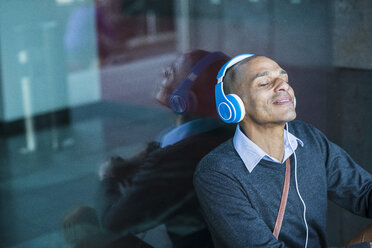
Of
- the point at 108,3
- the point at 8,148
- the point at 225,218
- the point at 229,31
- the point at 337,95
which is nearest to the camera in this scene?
the point at 225,218

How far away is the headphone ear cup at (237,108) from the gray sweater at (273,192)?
141 mm

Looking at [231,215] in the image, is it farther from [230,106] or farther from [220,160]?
[230,106]

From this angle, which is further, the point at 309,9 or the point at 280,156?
the point at 309,9

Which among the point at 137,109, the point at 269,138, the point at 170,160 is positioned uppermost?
the point at 269,138

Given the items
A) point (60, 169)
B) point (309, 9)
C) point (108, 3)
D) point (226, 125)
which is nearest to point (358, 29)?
point (309, 9)

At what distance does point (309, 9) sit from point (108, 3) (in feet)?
22.2

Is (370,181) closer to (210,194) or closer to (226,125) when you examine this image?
(210,194)

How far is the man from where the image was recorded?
2.89 metres

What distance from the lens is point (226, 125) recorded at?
303 cm

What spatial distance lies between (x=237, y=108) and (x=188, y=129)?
36.7 inches

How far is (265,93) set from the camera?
2.16 meters

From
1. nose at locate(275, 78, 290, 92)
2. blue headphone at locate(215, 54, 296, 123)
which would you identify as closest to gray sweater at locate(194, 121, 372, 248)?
blue headphone at locate(215, 54, 296, 123)

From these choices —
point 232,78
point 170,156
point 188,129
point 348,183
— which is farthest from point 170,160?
point 348,183

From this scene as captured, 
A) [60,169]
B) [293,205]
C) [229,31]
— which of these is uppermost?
[229,31]
